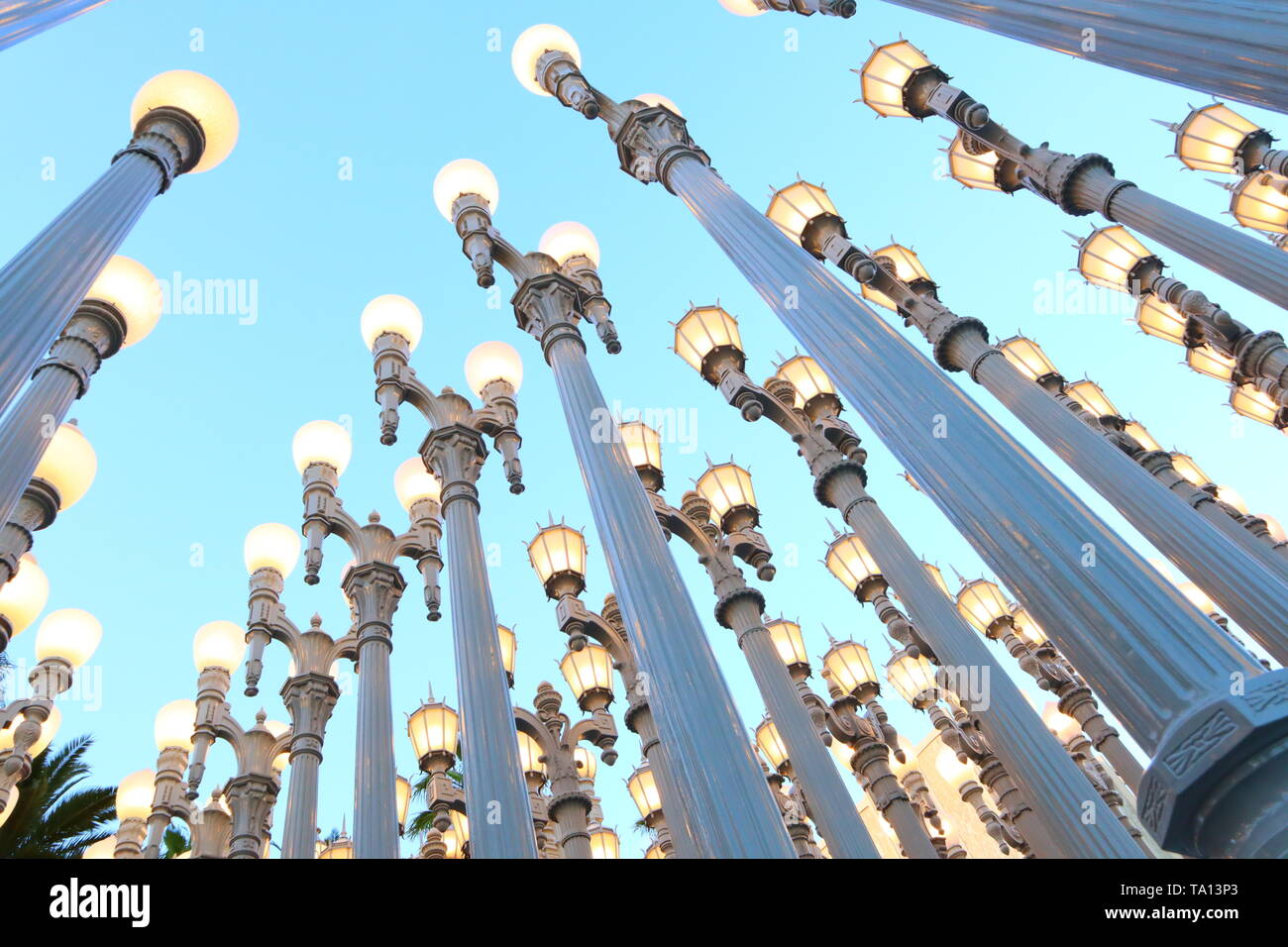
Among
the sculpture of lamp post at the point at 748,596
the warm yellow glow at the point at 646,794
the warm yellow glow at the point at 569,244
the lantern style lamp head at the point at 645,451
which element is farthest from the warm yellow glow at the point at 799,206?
the warm yellow glow at the point at 646,794

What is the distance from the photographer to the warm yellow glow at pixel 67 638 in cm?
1105

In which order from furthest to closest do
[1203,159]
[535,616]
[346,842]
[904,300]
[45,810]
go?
[535,616], [45,810], [346,842], [1203,159], [904,300]

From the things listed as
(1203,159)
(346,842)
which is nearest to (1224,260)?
(1203,159)

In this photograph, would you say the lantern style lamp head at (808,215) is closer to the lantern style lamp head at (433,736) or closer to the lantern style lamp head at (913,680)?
the lantern style lamp head at (913,680)

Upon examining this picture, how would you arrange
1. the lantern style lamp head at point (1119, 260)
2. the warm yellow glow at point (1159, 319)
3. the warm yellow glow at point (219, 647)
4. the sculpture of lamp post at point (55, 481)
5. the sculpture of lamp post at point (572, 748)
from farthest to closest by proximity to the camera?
the warm yellow glow at point (1159, 319) → the lantern style lamp head at point (1119, 260) → the warm yellow glow at point (219, 647) → the sculpture of lamp post at point (572, 748) → the sculpture of lamp post at point (55, 481)

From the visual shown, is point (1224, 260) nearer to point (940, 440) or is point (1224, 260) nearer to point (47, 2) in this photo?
point (940, 440)

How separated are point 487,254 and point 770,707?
556 cm

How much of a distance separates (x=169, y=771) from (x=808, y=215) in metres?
10.6

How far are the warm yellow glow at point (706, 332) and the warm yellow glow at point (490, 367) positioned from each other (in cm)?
214

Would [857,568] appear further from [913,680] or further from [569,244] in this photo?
[569,244]

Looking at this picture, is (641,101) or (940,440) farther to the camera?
(641,101)

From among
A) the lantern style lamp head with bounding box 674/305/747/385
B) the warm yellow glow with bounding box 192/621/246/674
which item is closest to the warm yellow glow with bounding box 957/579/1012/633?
the lantern style lamp head with bounding box 674/305/747/385

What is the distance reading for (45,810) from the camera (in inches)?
703

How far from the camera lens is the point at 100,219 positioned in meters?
6.50
